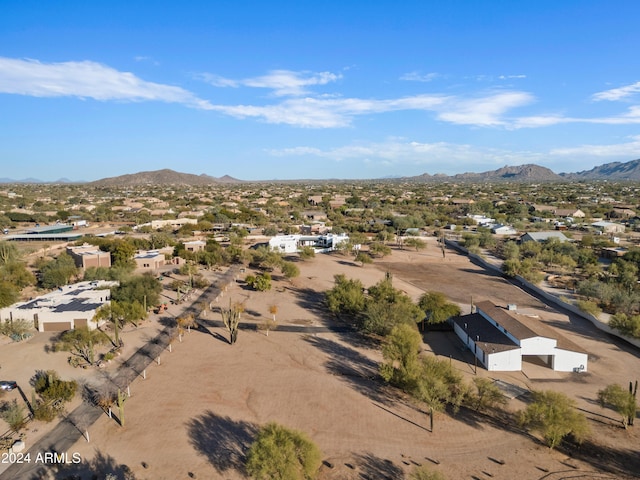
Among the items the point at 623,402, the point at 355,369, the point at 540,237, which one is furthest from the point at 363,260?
the point at 623,402

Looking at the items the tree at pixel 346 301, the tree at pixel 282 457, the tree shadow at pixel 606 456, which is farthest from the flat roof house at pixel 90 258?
the tree shadow at pixel 606 456

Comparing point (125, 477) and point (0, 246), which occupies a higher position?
point (0, 246)

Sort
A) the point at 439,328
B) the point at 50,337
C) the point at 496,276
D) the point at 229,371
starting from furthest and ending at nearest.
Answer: the point at 496,276
the point at 439,328
the point at 50,337
the point at 229,371

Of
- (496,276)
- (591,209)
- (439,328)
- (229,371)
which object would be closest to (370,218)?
(496,276)

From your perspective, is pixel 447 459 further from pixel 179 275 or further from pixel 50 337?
pixel 179 275

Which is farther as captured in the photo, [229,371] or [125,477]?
[229,371]

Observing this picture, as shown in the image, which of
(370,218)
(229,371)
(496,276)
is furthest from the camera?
(370,218)

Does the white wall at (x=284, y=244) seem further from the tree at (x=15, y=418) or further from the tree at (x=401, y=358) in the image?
the tree at (x=15, y=418)
